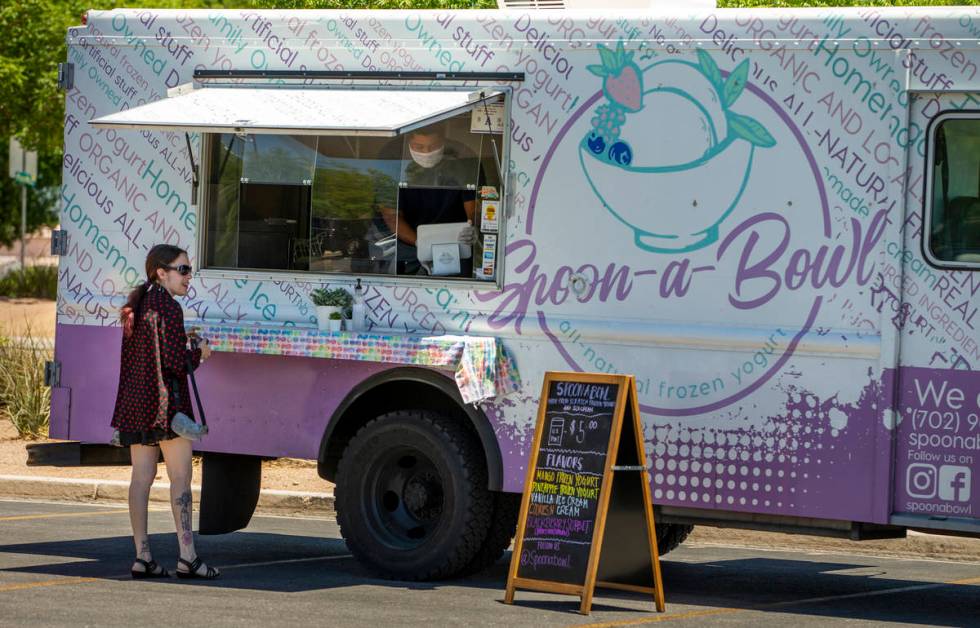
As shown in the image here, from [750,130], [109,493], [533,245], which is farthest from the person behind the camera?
[109,493]

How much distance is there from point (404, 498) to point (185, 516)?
4.12 ft

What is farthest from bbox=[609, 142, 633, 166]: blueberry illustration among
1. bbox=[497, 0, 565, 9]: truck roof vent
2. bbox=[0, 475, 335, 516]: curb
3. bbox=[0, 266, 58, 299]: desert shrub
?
bbox=[0, 266, 58, 299]: desert shrub

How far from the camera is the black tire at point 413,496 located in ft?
27.6

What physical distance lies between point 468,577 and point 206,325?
213 centimetres

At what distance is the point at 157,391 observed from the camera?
816 centimetres

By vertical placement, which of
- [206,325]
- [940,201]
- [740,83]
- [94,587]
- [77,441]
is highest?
[740,83]

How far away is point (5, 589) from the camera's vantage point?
7.81 m

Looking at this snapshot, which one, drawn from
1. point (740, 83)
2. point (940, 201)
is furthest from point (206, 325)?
point (940, 201)

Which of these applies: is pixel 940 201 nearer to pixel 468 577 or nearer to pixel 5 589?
pixel 468 577

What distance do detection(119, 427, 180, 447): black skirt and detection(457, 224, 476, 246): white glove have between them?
194cm

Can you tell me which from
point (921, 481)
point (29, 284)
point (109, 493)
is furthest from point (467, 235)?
point (29, 284)

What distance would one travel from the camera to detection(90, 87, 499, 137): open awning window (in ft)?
26.8

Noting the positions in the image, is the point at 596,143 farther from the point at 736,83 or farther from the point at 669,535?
the point at 669,535

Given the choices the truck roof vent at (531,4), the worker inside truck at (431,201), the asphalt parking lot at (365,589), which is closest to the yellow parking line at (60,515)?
the asphalt parking lot at (365,589)
